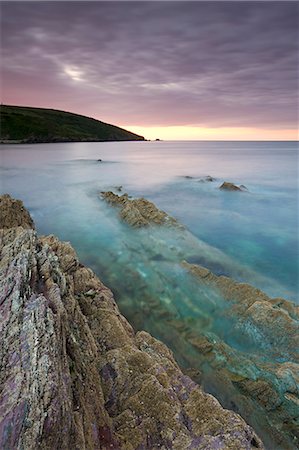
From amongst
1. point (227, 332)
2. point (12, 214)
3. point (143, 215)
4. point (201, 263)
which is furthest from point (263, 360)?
point (143, 215)

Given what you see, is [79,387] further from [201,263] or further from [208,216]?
[208,216]

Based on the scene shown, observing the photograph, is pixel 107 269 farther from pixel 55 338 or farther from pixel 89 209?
pixel 89 209

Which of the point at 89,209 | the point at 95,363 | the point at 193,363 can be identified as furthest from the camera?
the point at 89,209

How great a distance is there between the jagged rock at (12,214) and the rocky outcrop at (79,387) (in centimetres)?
713

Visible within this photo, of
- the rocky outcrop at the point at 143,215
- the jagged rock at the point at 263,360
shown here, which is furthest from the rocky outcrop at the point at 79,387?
the rocky outcrop at the point at 143,215

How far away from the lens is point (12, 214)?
15.8 m

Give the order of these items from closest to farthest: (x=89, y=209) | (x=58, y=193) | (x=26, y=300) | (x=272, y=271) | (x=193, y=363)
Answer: (x=26, y=300) < (x=193, y=363) < (x=272, y=271) < (x=89, y=209) < (x=58, y=193)

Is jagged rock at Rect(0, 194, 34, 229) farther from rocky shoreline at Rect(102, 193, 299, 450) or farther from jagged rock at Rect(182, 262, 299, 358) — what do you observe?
jagged rock at Rect(182, 262, 299, 358)

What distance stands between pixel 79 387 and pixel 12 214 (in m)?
11.8

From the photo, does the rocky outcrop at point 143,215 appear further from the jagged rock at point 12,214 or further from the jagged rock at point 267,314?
the jagged rock at point 267,314

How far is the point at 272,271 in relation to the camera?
16.5 m

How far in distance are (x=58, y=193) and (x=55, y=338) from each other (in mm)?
31826

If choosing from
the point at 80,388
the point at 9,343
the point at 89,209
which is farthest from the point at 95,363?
the point at 89,209

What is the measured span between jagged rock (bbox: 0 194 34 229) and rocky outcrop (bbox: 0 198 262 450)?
713 cm
